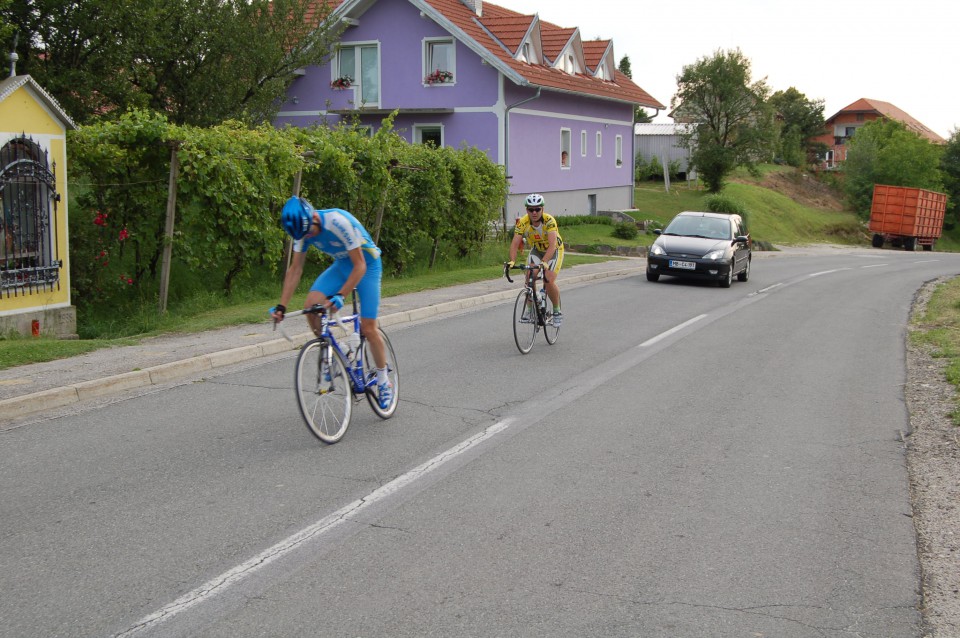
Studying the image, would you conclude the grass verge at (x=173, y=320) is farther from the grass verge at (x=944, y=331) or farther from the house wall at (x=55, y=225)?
the grass verge at (x=944, y=331)

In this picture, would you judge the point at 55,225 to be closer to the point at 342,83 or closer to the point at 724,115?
the point at 342,83

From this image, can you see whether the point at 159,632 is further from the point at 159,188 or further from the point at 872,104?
the point at 872,104

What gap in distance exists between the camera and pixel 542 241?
11.9 meters

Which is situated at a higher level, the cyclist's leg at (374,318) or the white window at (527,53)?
the white window at (527,53)

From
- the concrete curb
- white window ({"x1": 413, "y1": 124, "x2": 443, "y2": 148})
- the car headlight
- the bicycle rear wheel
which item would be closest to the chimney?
white window ({"x1": 413, "y1": 124, "x2": 443, "y2": 148})

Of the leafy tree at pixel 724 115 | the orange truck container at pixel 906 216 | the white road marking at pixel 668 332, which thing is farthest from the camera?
the leafy tree at pixel 724 115

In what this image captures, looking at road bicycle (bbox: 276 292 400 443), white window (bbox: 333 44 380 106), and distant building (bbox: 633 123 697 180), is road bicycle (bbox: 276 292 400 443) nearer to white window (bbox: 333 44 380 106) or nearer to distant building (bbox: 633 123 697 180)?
white window (bbox: 333 44 380 106)

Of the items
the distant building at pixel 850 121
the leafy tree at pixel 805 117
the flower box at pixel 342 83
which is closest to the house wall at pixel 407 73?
the flower box at pixel 342 83

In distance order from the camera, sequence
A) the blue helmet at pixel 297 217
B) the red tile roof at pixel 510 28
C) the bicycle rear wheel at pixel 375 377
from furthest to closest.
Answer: the red tile roof at pixel 510 28 < the bicycle rear wheel at pixel 375 377 < the blue helmet at pixel 297 217

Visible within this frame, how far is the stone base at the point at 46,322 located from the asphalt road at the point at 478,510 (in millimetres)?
3520

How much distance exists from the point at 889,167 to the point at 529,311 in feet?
216

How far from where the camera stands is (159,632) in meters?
4.00

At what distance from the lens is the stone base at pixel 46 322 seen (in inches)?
457

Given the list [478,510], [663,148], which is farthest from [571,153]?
[478,510]
